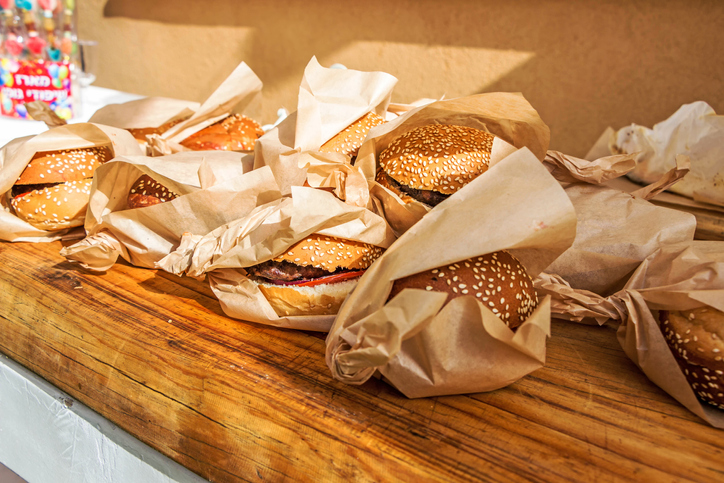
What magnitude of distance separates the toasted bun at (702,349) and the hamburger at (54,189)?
1.23 meters

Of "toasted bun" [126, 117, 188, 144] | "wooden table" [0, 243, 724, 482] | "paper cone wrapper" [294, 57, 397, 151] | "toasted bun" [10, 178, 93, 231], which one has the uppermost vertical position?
"paper cone wrapper" [294, 57, 397, 151]

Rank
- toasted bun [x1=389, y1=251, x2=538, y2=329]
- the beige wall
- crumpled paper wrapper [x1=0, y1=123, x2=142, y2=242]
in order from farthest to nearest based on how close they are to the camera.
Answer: the beige wall, crumpled paper wrapper [x1=0, y1=123, x2=142, y2=242], toasted bun [x1=389, y1=251, x2=538, y2=329]

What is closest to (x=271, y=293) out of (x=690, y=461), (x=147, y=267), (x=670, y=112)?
(x=147, y=267)

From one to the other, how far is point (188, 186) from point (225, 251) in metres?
0.19

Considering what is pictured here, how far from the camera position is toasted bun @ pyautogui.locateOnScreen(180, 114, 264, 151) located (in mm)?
1343

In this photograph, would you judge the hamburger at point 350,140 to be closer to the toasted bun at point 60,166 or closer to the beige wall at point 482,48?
the toasted bun at point 60,166

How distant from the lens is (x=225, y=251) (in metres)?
0.88

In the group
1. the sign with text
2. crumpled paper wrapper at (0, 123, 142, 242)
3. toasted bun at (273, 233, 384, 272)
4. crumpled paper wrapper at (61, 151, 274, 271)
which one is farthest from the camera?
the sign with text

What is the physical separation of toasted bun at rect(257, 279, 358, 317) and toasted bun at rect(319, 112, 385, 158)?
0.35m

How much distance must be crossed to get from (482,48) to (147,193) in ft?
6.52

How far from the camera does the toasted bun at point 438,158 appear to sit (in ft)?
3.10

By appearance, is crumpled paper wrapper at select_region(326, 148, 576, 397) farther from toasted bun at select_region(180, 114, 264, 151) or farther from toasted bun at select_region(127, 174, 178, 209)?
toasted bun at select_region(180, 114, 264, 151)

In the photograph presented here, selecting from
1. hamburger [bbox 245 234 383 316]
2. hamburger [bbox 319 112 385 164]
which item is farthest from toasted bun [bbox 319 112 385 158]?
hamburger [bbox 245 234 383 316]

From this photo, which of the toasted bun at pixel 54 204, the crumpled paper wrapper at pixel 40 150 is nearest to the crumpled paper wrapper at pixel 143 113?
the crumpled paper wrapper at pixel 40 150
